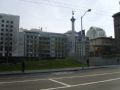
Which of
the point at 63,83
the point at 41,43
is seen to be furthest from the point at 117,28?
the point at 63,83

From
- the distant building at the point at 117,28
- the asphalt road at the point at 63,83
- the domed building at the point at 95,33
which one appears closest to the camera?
the asphalt road at the point at 63,83

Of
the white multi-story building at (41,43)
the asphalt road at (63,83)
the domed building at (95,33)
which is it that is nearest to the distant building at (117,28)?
the white multi-story building at (41,43)

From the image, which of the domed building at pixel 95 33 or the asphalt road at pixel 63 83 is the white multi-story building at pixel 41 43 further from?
the asphalt road at pixel 63 83

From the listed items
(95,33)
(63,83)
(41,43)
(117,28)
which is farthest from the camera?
(95,33)

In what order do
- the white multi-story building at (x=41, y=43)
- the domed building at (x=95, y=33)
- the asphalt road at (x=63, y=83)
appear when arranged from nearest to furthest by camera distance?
the asphalt road at (x=63, y=83), the white multi-story building at (x=41, y=43), the domed building at (x=95, y=33)

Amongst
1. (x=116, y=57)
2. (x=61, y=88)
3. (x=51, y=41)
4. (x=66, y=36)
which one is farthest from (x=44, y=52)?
(x=61, y=88)

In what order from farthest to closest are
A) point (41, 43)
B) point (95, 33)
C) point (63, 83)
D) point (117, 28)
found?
point (95, 33) → point (41, 43) → point (117, 28) → point (63, 83)

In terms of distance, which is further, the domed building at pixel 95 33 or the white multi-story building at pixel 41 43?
the domed building at pixel 95 33

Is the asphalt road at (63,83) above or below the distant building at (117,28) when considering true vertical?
below

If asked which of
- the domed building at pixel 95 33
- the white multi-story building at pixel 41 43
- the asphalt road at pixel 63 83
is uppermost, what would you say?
the domed building at pixel 95 33

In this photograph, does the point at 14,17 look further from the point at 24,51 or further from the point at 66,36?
the point at 66,36

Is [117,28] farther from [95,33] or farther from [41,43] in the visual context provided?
[95,33]

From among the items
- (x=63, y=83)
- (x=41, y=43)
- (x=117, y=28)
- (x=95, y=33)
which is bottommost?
(x=63, y=83)

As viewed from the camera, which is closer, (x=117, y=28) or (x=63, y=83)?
(x=63, y=83)
